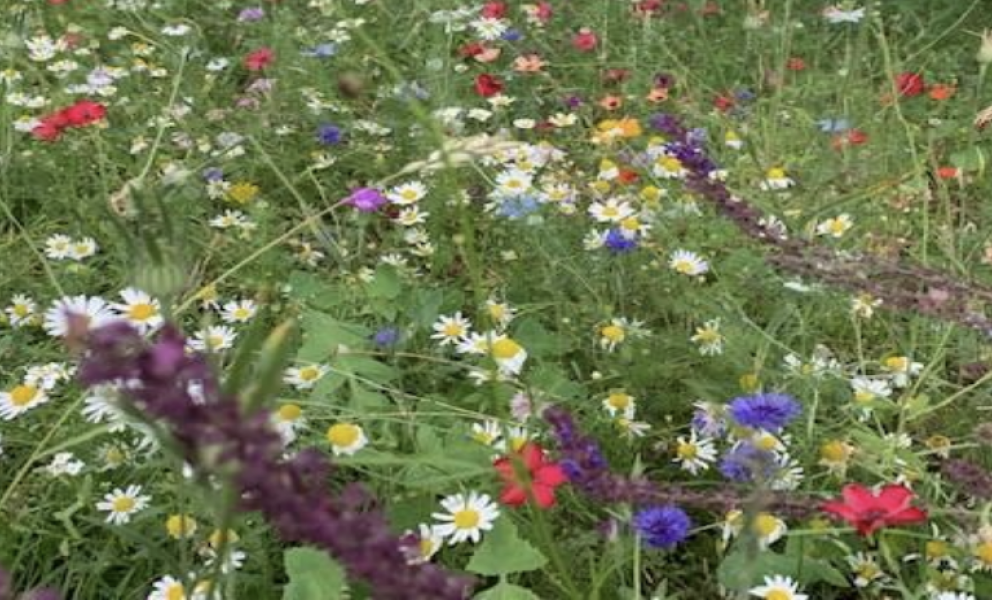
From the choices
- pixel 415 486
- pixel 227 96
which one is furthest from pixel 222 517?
pixel 227 96

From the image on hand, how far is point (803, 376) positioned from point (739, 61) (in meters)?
1.30

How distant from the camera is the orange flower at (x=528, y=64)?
2314 millimetres

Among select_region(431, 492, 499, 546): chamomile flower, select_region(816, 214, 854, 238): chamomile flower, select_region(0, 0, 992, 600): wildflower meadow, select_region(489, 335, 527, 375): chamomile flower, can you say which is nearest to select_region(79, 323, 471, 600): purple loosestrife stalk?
select_region(0, 0, 992, 600): wildflower meadow

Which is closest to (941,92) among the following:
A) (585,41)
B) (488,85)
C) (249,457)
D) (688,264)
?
(585,41)

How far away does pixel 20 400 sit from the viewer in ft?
4.63

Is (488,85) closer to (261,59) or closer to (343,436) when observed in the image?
(261,59)

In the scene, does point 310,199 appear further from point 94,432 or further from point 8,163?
point 94,432

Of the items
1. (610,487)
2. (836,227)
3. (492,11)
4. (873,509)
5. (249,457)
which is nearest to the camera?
(249,457)

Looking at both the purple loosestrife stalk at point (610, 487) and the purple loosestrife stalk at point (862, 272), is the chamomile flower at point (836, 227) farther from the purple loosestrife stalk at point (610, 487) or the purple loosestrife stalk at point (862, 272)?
the purple loosestrife stalk at point (610, 487)

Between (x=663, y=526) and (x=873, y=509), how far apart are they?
184 millimetres

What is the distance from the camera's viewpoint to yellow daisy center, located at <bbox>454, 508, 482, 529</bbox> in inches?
45.6

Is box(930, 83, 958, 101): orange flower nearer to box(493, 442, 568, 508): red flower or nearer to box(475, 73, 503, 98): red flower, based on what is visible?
box(475, 73, 503, 98): red flower

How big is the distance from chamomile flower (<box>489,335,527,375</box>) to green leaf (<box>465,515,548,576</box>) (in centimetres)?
28

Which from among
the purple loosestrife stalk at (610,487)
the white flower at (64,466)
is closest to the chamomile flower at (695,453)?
the purple loosestrife stalk at (610,487)
